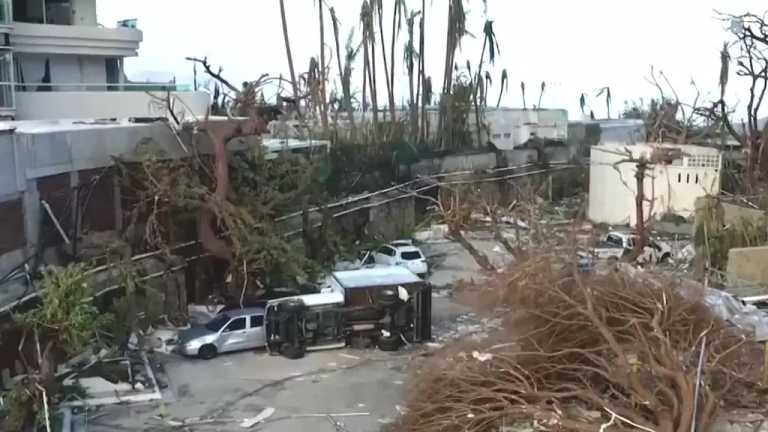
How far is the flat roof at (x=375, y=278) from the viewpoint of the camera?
16.4 metres

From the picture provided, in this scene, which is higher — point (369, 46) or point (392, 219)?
point (369, 46)

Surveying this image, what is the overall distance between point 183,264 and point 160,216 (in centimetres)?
115

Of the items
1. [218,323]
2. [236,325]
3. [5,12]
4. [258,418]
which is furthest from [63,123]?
[258,418]

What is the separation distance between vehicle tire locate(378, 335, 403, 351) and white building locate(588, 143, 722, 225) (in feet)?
56.1

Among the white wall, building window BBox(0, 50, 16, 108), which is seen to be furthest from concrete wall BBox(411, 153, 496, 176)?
building window BBox(0, 50, 16, 108)

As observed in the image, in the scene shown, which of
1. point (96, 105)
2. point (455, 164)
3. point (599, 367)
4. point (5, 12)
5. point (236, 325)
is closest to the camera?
point (599, 367)

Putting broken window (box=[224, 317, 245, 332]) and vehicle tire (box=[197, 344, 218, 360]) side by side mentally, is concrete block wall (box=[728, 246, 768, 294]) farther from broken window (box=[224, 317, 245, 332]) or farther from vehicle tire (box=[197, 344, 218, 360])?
vehicle tire (box=[197, 344, 218, 360])

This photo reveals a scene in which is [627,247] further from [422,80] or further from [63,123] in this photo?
[422,80]

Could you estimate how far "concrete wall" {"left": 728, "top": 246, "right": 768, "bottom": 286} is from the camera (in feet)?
57.0

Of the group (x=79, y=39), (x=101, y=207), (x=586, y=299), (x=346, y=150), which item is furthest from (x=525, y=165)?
(x=586, y=299)

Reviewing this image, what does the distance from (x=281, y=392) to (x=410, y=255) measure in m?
10.2

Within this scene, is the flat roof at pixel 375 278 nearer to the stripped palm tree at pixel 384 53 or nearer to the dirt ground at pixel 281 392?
the dirt ground at pixel 281 392

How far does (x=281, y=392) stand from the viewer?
1347 cm

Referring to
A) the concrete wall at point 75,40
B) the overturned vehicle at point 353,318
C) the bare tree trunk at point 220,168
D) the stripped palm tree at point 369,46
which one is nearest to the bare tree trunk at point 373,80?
the stripped palm tree at point 369,46
